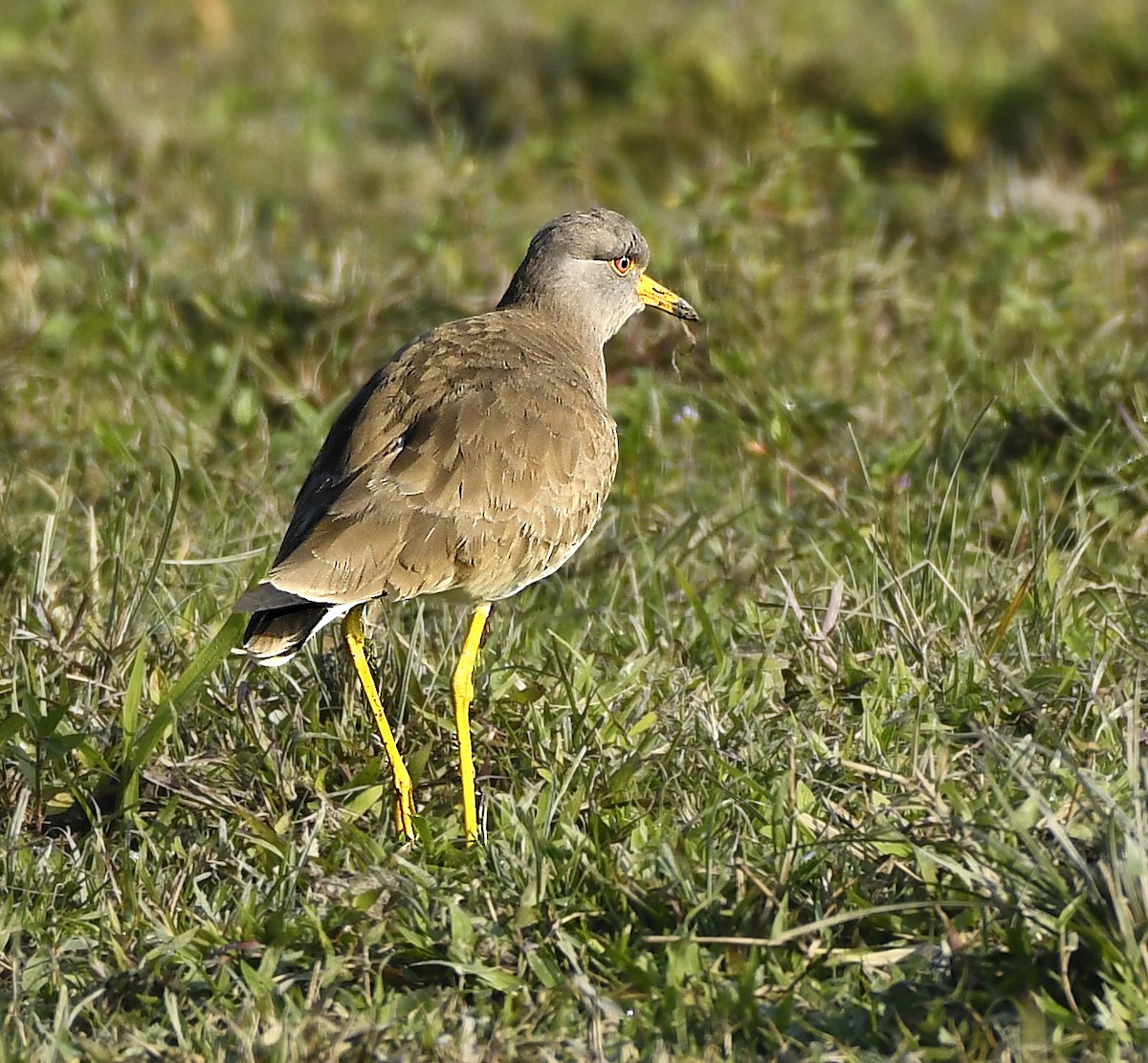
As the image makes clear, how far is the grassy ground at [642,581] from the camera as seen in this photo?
10.6ft

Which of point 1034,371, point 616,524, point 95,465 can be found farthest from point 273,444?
point 1034,371

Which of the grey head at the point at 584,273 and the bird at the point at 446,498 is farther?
the grey head at the point at 584,273

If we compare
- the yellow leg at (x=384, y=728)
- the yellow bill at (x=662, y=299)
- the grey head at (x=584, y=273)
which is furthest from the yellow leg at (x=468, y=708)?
the yellow bill at (x=662, y=299)

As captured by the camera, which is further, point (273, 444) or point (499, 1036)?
point (273, 444)

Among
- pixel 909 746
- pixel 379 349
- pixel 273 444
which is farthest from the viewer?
pixel 379 349

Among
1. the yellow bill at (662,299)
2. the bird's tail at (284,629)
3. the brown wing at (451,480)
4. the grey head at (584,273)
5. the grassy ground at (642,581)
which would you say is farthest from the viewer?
the yellow bill at (662,299)

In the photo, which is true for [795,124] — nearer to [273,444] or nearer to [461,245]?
[461,245]

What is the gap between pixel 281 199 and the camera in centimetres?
783

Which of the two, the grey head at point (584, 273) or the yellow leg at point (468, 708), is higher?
the grey head at point (584, 273)

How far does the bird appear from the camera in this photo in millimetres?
3904

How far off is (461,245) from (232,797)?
134 inches

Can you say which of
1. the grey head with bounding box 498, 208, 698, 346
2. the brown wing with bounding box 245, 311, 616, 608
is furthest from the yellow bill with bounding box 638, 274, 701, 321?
the brown wing with bounding box 245, 311, 616, 608

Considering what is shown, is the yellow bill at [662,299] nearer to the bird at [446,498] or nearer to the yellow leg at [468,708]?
the bird at [446,498]

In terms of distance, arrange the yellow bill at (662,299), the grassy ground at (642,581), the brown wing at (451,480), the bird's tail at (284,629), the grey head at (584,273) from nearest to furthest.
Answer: the grassy ground at (642,581)
the bird's tail at (284,629)
the brown wing at (451,480)
the grey head at (584,273)
the yellow bill at (662,299)
